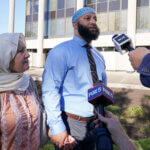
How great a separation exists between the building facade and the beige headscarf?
16326 mm

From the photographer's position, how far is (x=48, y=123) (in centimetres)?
219

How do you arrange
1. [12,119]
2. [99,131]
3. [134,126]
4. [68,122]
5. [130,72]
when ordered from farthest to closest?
[130,72], [134,126], [68,122], [12,119], [99,131]

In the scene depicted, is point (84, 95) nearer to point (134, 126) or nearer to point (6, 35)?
point (6, 35)

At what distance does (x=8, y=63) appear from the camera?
1978 millimetres

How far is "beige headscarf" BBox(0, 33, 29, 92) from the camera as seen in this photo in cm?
195

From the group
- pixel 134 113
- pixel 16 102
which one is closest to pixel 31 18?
pixel 134 113

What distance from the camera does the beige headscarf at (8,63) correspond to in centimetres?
195

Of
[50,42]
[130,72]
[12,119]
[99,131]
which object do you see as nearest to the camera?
[99,131]

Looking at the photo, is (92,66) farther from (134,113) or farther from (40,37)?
(40,37)

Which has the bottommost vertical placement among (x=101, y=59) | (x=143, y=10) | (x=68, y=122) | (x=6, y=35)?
(x=68, y=122)

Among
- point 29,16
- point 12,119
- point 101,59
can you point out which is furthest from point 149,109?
point 29,16

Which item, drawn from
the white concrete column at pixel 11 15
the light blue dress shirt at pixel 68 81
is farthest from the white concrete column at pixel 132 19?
the light blue dress shirt at pixel 68 81

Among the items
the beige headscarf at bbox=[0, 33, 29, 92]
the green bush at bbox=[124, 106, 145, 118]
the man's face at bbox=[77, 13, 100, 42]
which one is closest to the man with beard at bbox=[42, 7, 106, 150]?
the man's face at bbox=[77, 13, 100, 42]

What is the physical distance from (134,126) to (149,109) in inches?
67.3
